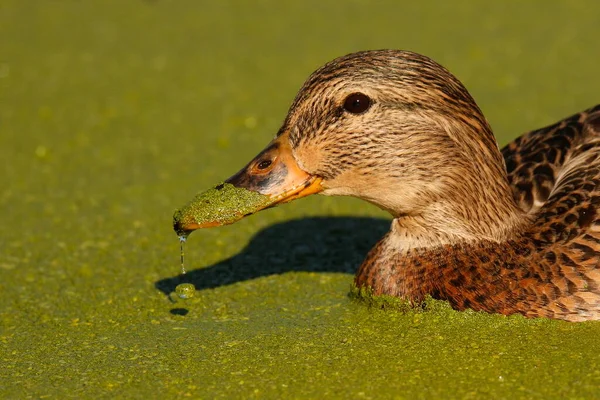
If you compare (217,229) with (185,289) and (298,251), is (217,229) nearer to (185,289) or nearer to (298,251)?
(298,251)

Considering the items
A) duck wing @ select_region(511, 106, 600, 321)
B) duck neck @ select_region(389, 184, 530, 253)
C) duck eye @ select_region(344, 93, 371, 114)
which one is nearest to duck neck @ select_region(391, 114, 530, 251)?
duck neck @ select_region(389, 184, 530, 253)

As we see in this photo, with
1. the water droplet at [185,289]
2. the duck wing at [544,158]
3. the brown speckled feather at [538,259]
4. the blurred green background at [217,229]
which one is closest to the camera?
the blurred green background at [217,229]

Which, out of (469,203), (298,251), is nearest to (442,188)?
(469,203)

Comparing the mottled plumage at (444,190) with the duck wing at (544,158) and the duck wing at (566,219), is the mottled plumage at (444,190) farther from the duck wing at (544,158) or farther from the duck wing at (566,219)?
the duck wing at (544,158)

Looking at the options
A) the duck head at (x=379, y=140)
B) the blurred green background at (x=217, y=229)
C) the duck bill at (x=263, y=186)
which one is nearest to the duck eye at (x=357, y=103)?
the duck head at (x=379, y=140)

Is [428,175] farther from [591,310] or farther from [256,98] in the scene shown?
[256,98]

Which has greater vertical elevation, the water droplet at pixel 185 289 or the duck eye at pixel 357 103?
the duck eye at pixel 357 103

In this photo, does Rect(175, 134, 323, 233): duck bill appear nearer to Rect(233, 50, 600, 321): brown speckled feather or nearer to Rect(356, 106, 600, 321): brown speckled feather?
Rect(233, 50, 600, 321): brown speckled feather

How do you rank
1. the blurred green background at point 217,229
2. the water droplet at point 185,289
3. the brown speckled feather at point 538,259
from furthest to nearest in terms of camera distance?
1. the water droplet at point 185,289
2. the brown speckled feather at point 538,259
3. the blurred green background at point 217,229
